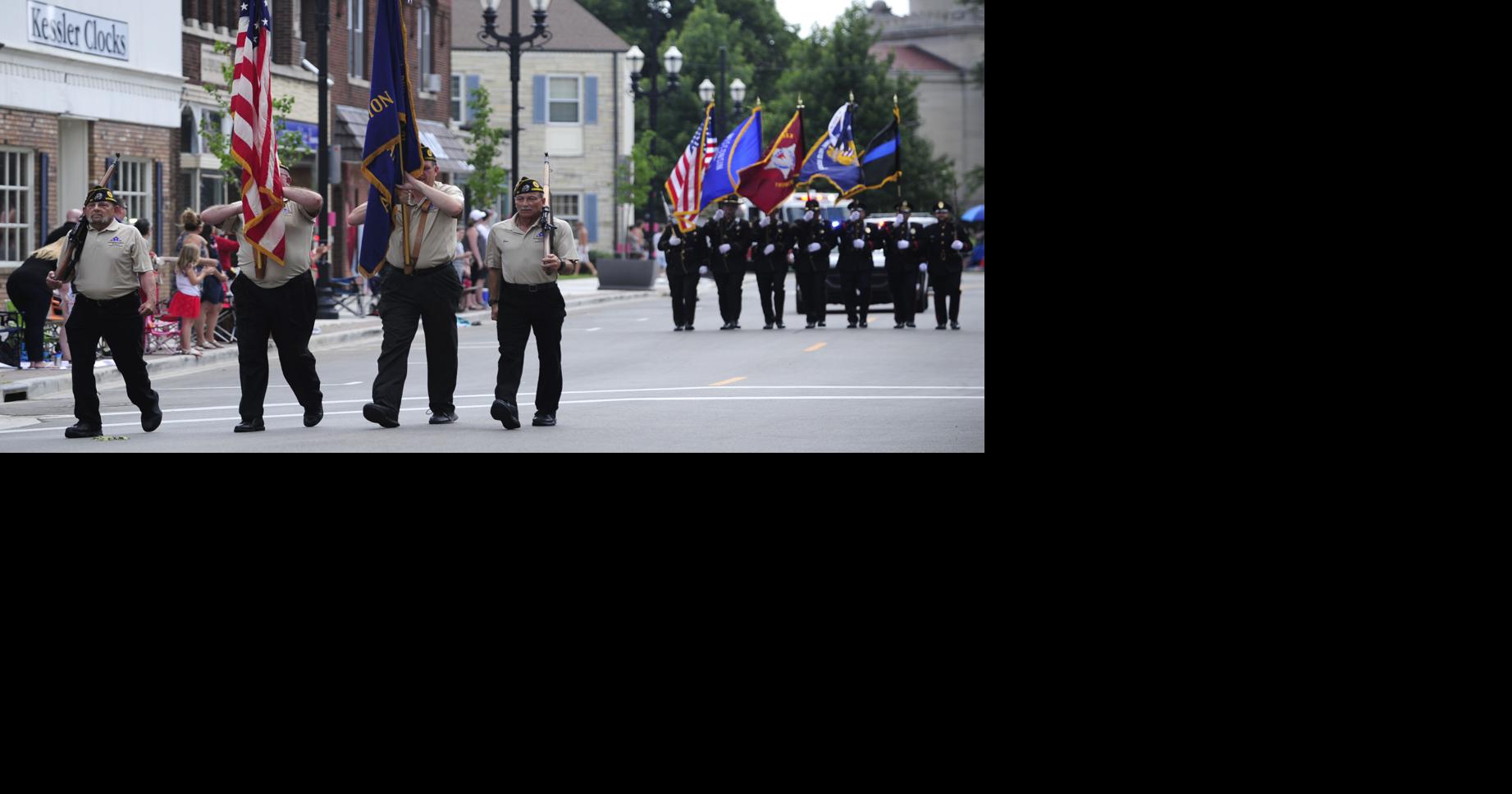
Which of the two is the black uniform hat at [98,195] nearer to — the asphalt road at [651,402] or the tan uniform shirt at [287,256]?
the tan uniform shirt at [287,256]

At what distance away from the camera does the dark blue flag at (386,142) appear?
1546cm

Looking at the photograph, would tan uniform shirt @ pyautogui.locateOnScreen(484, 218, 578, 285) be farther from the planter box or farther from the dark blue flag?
the planter box

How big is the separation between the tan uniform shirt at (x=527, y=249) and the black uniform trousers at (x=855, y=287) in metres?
16.0

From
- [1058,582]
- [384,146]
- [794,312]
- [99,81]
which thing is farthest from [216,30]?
[1058,582]

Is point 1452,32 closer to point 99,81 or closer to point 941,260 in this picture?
point 941,260

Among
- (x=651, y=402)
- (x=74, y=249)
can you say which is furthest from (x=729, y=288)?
(x=74, y=249)

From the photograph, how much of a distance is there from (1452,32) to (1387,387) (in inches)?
48.0

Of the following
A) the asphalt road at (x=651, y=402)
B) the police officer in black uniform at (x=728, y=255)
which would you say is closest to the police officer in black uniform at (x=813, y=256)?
the police officer in black uniform at (x=728, y=255)

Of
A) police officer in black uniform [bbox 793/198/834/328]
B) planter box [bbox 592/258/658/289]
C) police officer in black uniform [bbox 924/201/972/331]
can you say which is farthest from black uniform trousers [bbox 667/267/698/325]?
planter box [bbox 592/258/658/289]

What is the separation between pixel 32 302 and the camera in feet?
67.6

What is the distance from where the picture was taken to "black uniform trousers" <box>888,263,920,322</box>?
31000 mm

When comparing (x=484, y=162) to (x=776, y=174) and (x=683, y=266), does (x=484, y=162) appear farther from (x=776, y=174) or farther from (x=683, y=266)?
(x=683, y=266)

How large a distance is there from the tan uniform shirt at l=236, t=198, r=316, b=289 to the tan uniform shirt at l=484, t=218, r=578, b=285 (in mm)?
1433

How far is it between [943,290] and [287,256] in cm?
1673
